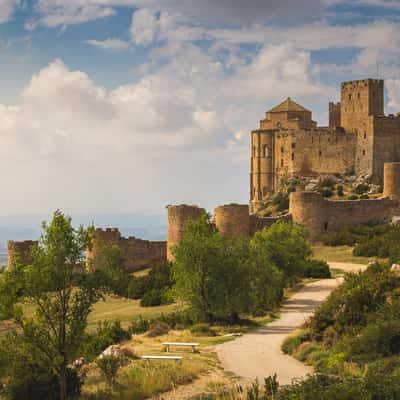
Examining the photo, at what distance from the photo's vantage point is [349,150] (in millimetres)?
55219

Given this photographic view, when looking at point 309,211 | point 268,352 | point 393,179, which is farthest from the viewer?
point 393,179

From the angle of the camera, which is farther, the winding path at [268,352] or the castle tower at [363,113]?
the castle tower at [363,113]

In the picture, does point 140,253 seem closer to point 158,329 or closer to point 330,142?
point 330,142

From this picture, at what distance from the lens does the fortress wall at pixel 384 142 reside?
5356 cm

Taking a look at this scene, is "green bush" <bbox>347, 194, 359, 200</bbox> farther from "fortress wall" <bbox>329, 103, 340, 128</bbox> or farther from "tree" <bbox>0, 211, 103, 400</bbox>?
"tree" <bbox>0, 211, 103, 400</bbox>

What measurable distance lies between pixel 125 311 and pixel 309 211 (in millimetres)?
17234

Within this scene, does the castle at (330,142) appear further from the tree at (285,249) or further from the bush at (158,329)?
the bush at (158,329)

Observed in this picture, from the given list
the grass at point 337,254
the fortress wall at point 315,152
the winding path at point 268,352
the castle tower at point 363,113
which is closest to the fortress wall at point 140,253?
the grass at point 337,254

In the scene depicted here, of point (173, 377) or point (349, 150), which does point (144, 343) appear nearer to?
point (173, 377)

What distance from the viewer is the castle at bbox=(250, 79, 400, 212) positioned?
176ft

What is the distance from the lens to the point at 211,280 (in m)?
23.4

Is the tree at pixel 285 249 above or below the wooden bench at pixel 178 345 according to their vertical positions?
above

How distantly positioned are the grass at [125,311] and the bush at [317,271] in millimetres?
7067

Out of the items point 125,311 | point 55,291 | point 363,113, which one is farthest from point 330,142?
point 55,291
